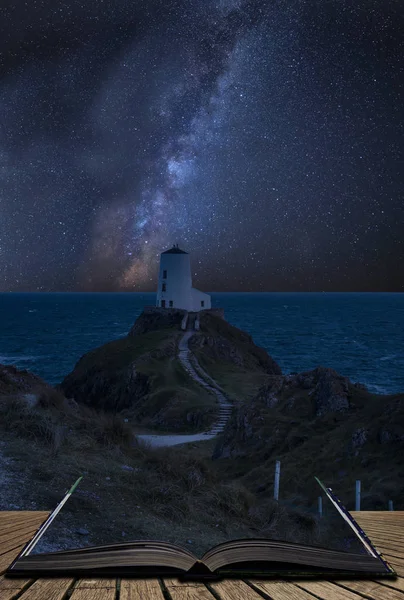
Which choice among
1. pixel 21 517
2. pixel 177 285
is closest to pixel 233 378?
pixel 177 285

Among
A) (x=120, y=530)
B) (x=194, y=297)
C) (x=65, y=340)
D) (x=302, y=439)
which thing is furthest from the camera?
(x=65, y=340)

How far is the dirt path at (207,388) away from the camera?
2636 centimetres

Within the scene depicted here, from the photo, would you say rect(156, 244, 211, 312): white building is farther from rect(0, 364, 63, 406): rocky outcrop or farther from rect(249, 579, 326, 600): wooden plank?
rect(249, 579, 326, 600): wooden plank

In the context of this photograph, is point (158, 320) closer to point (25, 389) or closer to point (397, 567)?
point (25, 389)

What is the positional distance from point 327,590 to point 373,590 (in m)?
0.27

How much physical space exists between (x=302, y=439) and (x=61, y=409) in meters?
8.62

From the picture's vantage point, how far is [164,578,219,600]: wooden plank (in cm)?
256

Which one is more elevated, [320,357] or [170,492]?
[170,492]

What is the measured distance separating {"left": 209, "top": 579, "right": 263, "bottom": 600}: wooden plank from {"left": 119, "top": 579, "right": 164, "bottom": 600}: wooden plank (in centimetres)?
30

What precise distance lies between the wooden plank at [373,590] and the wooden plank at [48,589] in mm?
1536

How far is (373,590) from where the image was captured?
274 cm

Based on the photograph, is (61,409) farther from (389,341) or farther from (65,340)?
(389,341)

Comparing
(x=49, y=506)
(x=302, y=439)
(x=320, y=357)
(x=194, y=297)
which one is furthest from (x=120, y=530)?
(x=320, y=357)

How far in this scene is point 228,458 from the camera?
64.7 ft
